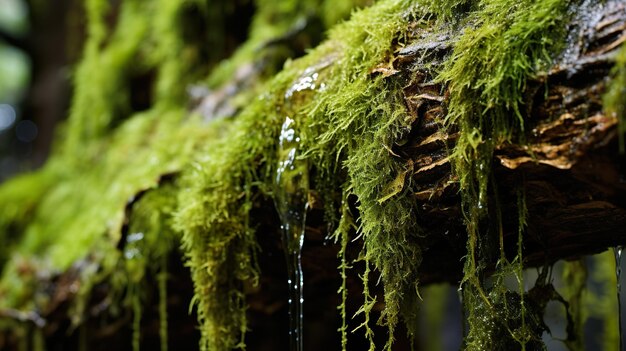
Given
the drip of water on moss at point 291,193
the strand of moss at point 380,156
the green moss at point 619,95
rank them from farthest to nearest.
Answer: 1. the drip of water on moss at point 291,193
2. the strand of moss at point 380,156
3. the green moss at point 619,95

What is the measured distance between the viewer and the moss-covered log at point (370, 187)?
3.89ft

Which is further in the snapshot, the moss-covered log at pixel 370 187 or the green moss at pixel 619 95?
the moss-covered log at pixel 370 187

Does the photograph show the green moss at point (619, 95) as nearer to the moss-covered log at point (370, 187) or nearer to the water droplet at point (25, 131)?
the moss-covered log at point (370, 187)

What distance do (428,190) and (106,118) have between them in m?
3.00

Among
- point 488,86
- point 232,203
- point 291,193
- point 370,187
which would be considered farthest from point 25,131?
point 488,86

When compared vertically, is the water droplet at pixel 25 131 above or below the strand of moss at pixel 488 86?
above

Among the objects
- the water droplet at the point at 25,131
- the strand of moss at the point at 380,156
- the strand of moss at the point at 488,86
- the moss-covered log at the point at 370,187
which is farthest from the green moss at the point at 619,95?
the water droplet at the point at 25,131

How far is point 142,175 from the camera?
241 cm

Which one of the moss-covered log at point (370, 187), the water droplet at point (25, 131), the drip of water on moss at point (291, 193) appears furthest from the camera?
the water droplet at point (25, 131)

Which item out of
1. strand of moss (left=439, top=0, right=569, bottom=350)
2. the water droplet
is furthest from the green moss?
the water droplet

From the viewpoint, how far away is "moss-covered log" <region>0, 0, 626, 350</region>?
46.6 inches

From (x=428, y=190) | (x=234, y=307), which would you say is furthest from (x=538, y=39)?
(x=234, y=307)

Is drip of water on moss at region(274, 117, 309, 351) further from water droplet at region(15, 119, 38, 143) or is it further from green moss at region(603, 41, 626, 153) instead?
water droplet at region(15, 119, 38, 143)

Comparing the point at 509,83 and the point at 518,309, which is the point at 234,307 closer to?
the point at 518,309
